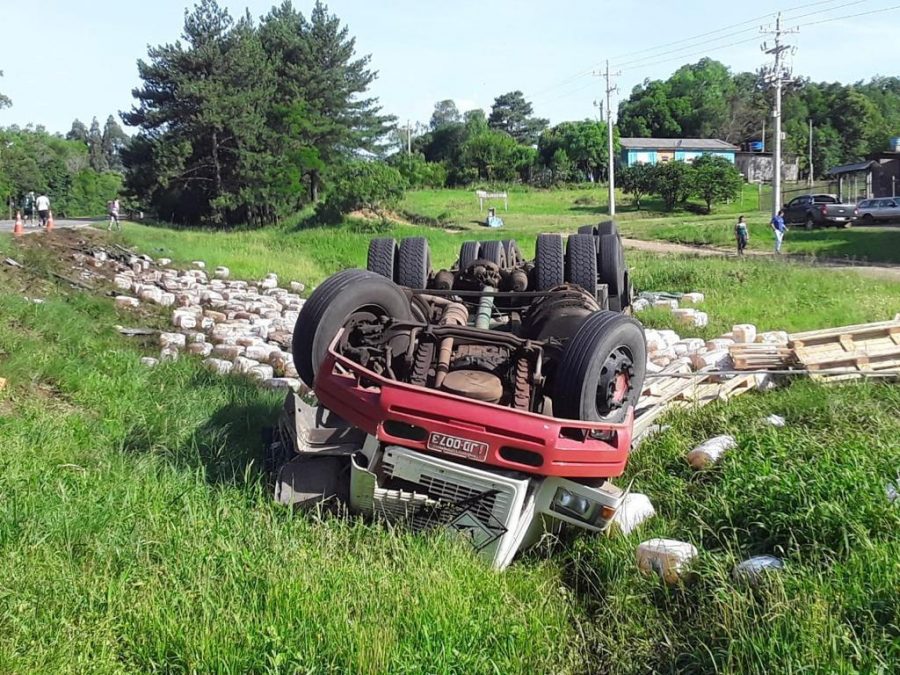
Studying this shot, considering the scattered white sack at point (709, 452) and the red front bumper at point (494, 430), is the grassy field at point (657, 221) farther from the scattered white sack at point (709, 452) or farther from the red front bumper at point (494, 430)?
the red front bumper at point (494, 430)

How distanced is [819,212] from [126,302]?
28.0m

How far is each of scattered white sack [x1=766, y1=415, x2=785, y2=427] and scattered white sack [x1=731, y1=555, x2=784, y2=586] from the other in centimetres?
214

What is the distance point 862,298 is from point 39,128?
124m

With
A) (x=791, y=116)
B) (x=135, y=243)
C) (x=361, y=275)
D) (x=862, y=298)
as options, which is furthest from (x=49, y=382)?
(x=791, y=116)

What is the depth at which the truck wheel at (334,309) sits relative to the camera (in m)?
5.22

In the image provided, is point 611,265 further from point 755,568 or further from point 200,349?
point 200,349

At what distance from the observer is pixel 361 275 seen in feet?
17.7

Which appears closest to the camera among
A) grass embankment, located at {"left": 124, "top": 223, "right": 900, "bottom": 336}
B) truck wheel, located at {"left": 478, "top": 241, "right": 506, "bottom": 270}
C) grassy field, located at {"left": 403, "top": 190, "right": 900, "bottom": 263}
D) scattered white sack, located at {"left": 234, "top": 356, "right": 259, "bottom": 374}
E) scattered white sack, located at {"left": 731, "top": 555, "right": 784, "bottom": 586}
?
scattered white sack, located at {"left": 731, "top": 555, "right": 784, "bottom": 586}

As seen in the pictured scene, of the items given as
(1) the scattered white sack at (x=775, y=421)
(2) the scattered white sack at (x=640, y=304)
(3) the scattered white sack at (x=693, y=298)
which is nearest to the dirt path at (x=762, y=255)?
(3) the scattered white sack at (x=693, y=298)

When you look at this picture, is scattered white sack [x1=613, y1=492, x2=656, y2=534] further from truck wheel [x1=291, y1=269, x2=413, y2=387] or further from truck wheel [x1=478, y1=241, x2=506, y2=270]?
truck wheel [x1=478, y1=241, x2=506, y2=270]

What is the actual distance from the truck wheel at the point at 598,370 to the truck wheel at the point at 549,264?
5.43 ft

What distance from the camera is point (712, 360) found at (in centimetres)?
799

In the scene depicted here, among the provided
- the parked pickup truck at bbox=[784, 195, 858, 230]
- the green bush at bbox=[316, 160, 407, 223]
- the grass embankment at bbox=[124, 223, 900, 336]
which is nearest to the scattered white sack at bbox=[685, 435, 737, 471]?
the grass embankment at bbox=[124, 223, 900, 336]

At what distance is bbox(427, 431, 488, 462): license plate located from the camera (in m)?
4.14
